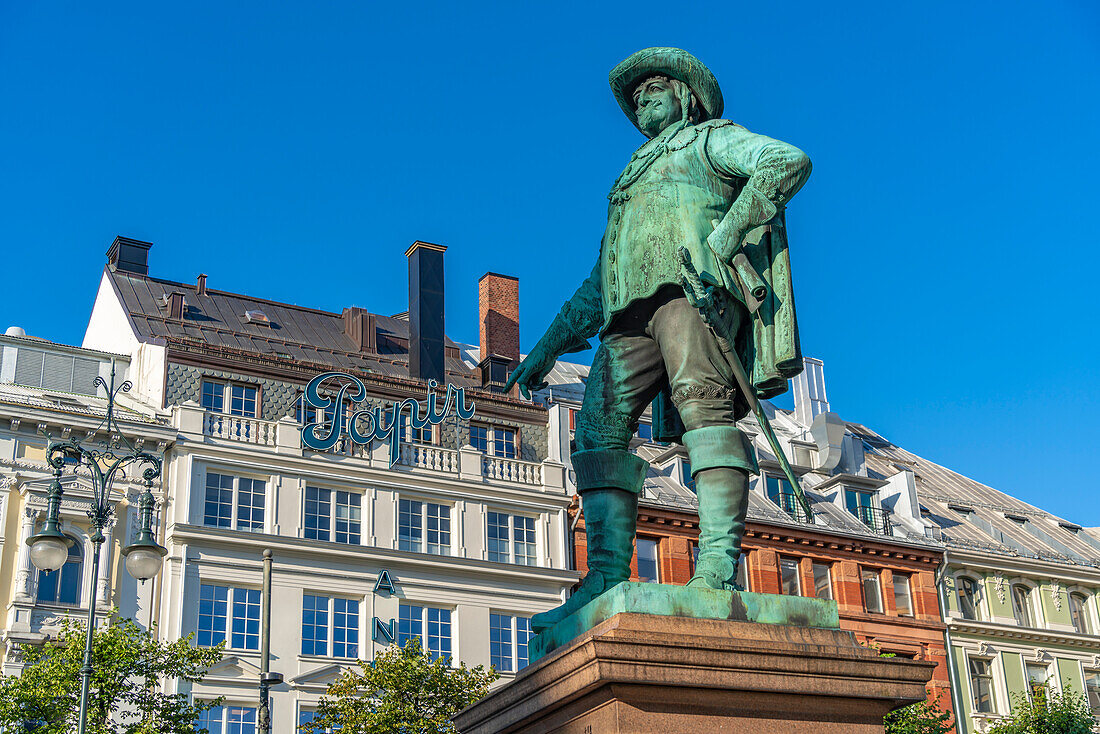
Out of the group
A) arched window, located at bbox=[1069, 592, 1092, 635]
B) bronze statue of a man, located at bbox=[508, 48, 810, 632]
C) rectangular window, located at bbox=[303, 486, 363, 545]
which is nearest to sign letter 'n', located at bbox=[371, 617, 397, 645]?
rectangular window, located at bbox=[303, 486, 363, 545]

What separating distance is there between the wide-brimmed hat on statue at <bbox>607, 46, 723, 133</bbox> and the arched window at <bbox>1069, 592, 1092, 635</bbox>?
164ft

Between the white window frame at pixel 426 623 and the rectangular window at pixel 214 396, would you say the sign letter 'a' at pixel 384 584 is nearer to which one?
the white window frame at pixel 426 623

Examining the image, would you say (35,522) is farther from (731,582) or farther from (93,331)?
(731,582)

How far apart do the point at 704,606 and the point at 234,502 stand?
35473 mm

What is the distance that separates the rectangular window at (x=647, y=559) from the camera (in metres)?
45.4

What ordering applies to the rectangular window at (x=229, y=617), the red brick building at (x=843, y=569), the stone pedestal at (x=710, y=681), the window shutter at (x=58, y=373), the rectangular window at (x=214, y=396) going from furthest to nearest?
the red brick building at (x=843, y=569), the window shutter at (x=58, y=373), the rectangular window at (x=214, y=396), the rectangular window at (x=229, y=617), the stone pedestal at (x=710, y=681)

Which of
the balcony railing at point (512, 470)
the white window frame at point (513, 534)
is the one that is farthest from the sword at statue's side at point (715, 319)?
the balcony railing at point (512, 470)

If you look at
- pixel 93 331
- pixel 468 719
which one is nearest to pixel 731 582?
pixel 468 719

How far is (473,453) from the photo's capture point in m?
44.8

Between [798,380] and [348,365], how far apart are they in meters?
22.7

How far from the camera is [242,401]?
43.0 metres

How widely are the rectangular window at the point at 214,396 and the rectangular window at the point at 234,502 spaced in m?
2.49

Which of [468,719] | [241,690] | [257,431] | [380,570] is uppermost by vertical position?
[257,431]

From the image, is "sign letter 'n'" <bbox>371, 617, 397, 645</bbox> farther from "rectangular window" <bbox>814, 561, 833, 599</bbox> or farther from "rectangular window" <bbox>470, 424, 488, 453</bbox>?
"rectangular window" <bbox>814, 561, 833, 599</bbox>
